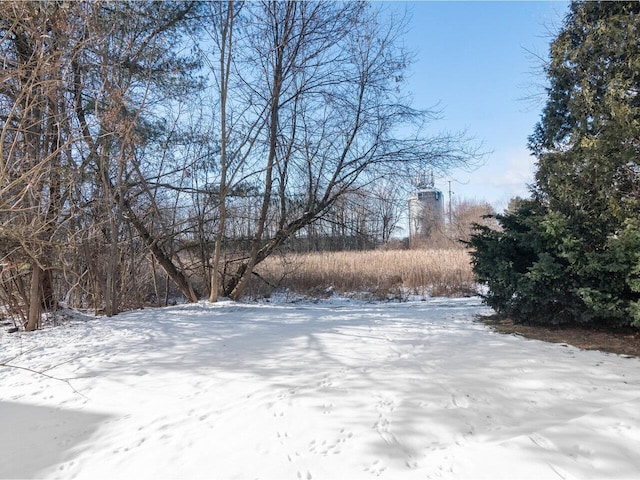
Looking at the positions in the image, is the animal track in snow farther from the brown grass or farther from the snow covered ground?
the brown grass

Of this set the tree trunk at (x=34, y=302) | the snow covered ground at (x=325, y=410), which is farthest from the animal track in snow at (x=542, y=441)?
the tree trunk at (x=34, y=302)

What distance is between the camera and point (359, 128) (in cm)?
930

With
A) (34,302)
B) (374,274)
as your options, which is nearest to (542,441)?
(34,302)

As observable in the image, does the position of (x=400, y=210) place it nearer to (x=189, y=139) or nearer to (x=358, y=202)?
(x=358, y=202)

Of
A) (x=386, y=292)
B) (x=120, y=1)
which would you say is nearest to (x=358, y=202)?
(x=386, y=292)

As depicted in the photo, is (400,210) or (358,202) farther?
(400,210)

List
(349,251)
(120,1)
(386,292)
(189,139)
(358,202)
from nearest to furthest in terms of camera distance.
Result: 1. (120,1)
2. (189,139)
3. (358,202)
4. (386,292)
5. (349,251)

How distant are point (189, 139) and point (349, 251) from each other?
7.32 meters

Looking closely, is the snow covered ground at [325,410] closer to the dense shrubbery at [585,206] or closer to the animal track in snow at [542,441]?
the animal track in snow at [542,441]

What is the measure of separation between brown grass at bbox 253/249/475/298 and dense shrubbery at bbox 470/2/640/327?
5.38 m

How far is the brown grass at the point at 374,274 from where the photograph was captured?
36.0 ft

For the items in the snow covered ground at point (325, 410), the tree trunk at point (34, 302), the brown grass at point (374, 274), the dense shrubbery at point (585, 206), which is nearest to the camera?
the snow covered ground at point (325, 410)

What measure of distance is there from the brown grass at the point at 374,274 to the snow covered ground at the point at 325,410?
6.79 meters

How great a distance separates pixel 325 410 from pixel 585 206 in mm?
4184
